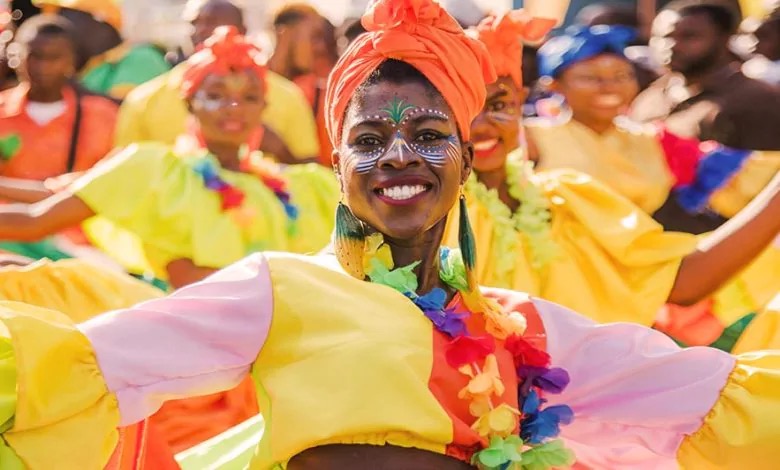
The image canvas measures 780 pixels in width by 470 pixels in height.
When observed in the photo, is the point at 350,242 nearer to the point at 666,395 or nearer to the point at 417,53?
the point at 417,53

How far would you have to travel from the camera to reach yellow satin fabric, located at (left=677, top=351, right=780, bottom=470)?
3.21m

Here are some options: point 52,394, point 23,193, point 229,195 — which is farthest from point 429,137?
point 229,195

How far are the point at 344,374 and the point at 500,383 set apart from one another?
36 centimetres

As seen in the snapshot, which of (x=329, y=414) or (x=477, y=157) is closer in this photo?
(x=329, y=414)

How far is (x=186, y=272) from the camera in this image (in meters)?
6.23

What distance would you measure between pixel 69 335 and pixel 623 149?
4.64m

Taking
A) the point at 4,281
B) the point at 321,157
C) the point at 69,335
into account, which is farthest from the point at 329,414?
the point at 321,157

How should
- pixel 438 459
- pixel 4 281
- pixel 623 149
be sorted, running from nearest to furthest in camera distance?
pixel 438 459 < pixel 4 281 < pixel 623 149

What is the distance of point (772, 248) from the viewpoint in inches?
242

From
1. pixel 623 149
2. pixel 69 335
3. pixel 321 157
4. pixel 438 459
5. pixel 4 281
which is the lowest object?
pixel 321 157

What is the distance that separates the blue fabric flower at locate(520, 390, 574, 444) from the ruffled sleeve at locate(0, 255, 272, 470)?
23.4 inches

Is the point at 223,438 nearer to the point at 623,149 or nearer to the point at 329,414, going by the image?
the point at 329,414

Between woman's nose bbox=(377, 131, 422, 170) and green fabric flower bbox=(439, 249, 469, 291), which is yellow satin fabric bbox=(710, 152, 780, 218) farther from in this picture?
woman's nose bbox=(377, 131, 422, 170)

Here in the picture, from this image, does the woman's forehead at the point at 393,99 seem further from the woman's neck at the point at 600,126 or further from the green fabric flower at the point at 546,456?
the woman's neck at the point at 600,126
